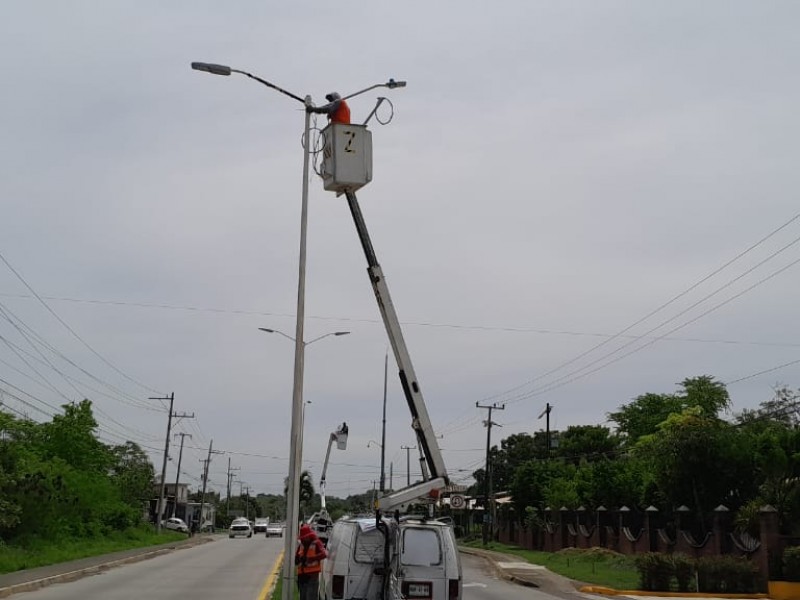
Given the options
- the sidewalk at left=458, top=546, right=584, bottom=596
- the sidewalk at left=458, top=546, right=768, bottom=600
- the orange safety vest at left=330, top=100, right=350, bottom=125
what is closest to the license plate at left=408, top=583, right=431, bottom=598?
the orange safety vest at left=330, top=100, right=350, bottom=125

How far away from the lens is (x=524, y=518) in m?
59.0

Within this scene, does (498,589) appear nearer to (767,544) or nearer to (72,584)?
(767,544)

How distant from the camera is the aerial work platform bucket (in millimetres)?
13984

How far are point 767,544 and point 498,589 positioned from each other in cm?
785

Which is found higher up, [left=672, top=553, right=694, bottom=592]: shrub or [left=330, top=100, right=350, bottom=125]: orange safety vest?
[left=330, top=100, right=350, bottom=125]: orange safety vest

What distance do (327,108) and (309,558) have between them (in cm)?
784

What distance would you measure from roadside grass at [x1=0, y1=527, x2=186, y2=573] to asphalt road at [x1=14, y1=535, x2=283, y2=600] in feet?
8.59

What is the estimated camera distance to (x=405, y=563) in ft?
42.9

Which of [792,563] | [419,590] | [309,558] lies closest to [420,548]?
[419,590]

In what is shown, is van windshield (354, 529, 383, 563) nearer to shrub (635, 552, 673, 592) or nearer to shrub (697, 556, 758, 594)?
shrub (635, 552, 673, 592)

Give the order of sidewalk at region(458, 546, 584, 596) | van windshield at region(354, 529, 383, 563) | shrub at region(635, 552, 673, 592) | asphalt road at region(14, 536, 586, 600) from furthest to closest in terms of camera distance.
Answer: sidewalk at region(458, 546, 584, 596)
shrub at region(635, 552, 673, 592)
asphalt road at region(14, 536, 586, 600)
van windshield at region(354, 529, 383, 563)

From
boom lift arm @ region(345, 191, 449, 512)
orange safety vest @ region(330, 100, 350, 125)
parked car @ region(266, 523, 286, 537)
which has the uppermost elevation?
orange safety vest @ region(330, 100, 350, 125)

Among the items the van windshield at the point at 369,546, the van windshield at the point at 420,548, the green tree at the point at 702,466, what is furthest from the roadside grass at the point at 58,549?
the green tree at the point at 702,466

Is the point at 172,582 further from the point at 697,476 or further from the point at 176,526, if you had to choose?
the point at 176,526
